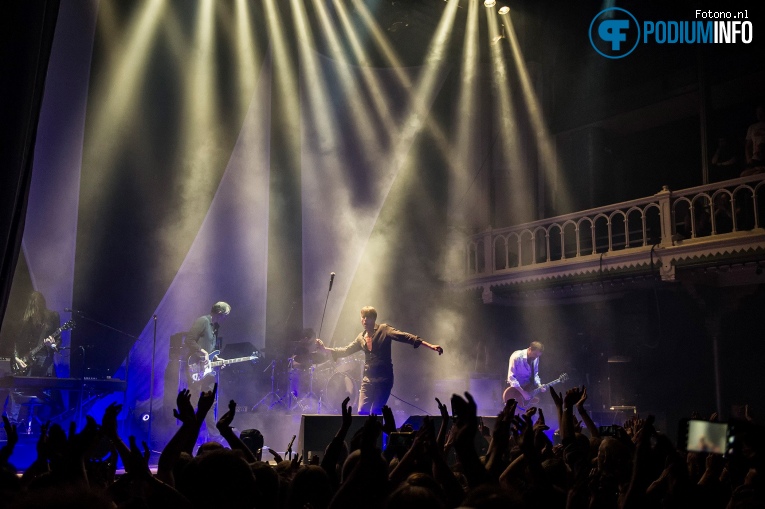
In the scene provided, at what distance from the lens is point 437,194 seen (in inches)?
656

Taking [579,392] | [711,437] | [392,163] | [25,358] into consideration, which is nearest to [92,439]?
[711,437]

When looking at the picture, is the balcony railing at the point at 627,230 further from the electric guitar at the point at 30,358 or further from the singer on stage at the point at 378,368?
A: the electric guitar at the point at 30,358

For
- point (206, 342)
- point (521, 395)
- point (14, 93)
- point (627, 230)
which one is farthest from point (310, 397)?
point (14, 93)

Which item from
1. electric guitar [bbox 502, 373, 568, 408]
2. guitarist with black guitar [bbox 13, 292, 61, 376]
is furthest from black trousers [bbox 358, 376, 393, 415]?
guitarist with black guitar [bbox 13, 292, 61, 376]

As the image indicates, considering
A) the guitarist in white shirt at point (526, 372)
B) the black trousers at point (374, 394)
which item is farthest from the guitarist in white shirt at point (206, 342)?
the guitarist in white shirt at point (526, 372)

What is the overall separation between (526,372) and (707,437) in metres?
10.8

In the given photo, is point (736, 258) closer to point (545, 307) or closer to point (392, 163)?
point (545, 307)

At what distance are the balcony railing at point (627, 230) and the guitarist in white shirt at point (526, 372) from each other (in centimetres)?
236

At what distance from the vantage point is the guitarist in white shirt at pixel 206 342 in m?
10.3

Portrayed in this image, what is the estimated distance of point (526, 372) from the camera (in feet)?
41.2

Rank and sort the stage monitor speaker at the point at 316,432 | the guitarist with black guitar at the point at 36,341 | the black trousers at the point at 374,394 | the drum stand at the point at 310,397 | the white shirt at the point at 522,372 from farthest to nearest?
the white shirt at the point at 522,372 → the drum stand at the point at 310,397 → the guitarist with black guitar at the point at 36,341 → the black trousers at the point at 374,394 → the stage monitor speaker at the point at 316,432

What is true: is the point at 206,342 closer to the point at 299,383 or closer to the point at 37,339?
the point at 299,383

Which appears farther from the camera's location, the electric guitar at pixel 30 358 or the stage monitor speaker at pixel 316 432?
the electric guitar at pixel 30 358

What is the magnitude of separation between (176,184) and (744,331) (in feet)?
37.3
